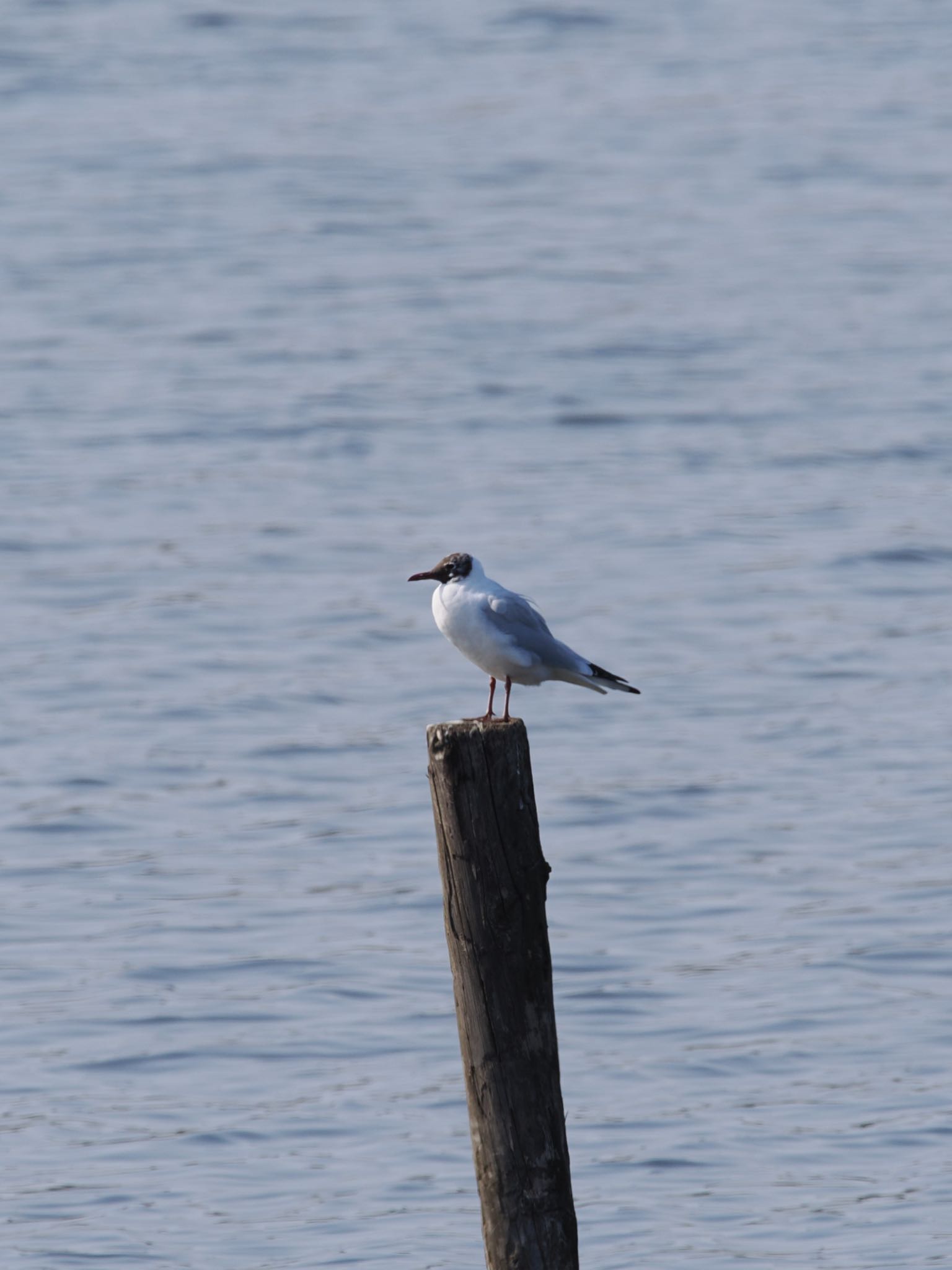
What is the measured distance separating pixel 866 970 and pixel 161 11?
107 ft

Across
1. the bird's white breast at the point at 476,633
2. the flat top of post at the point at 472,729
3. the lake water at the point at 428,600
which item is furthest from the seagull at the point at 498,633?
the lake water at the point at 428,600

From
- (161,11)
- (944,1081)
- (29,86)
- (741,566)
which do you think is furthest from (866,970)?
(161,11)

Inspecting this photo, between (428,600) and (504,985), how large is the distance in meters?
13.1

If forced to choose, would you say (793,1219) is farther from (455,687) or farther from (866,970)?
(455,687)

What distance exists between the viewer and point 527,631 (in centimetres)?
696

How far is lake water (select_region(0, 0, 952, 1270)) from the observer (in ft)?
32.5

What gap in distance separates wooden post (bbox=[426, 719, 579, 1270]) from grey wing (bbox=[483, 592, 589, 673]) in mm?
929

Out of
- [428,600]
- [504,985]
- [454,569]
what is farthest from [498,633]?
[428,600]

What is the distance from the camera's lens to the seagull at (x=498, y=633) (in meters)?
6.93

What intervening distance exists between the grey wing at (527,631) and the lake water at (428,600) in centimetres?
286

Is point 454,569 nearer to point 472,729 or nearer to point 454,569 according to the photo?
point 454,569

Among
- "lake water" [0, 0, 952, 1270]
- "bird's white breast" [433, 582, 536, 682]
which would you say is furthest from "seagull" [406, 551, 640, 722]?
"lake water" [0, 0, 952, 1270]

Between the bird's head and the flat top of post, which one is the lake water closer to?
the bird's head

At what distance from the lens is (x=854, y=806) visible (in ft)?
47.7
